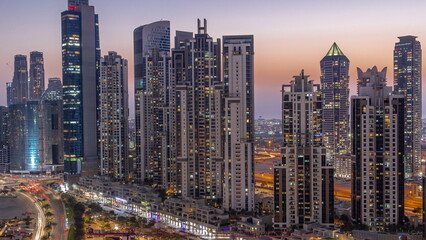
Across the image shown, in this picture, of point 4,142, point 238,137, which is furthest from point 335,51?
point 4,142

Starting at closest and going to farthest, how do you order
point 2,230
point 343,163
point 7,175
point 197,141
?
point 2,230
point 197,141
point 343,163
point 7,175

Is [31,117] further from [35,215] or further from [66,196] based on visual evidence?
[35,215]

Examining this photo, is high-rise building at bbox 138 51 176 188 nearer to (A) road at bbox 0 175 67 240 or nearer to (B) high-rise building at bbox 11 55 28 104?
(A) road at bbox 0 175 67 240

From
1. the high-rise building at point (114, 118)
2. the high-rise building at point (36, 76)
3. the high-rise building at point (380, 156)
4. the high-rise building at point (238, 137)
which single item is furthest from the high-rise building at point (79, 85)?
the high-rise building at point (36, 76)

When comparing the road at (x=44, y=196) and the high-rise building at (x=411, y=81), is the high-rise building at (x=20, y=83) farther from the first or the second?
the high-rise building at (x=411, y=81)

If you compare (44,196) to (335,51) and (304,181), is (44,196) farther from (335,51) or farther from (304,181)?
(335,51)

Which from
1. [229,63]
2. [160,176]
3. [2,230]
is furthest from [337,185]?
[2,230]
